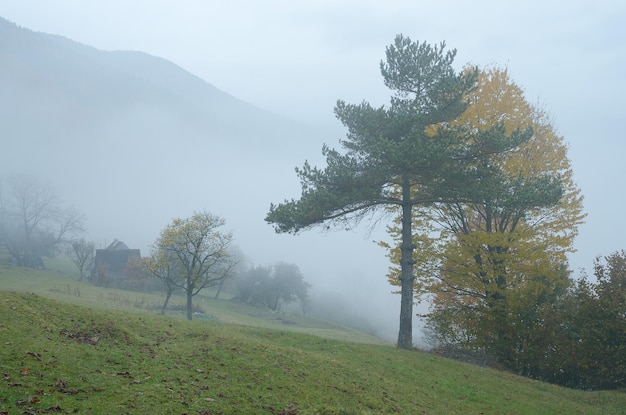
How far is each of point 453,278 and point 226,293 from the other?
6908 centimetres

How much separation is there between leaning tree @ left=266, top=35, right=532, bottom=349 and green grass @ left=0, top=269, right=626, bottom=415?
4978mm

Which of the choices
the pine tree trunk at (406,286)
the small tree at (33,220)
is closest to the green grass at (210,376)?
the pine tree trunk at (406,286)

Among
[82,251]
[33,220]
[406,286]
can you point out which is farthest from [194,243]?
[33,220]

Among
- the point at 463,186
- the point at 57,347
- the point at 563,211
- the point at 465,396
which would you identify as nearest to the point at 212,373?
the point at 57,347

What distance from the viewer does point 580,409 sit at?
1548 cm

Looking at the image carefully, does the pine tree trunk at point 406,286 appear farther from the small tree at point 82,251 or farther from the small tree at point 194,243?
the small tree at point 82,251

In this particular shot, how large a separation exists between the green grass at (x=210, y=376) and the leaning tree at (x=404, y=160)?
4.98m

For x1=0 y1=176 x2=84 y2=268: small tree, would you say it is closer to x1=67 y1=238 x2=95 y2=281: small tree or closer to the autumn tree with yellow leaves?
x1=67 y1=238 x2=95 y2=281: small tree

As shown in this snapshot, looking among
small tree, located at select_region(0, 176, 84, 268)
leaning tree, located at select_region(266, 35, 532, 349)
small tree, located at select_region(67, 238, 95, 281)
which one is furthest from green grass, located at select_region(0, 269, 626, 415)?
small tree, located at select_region(0, 176, 84, 268)

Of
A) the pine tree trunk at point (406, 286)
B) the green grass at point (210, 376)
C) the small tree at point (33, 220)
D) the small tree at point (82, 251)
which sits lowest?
the green grass at point (210, 376)

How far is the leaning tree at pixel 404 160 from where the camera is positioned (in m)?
19.7

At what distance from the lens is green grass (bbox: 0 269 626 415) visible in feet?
28.6

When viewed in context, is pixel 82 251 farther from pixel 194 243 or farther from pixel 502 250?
pixel 502 250

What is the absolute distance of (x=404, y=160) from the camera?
18.8 meters
